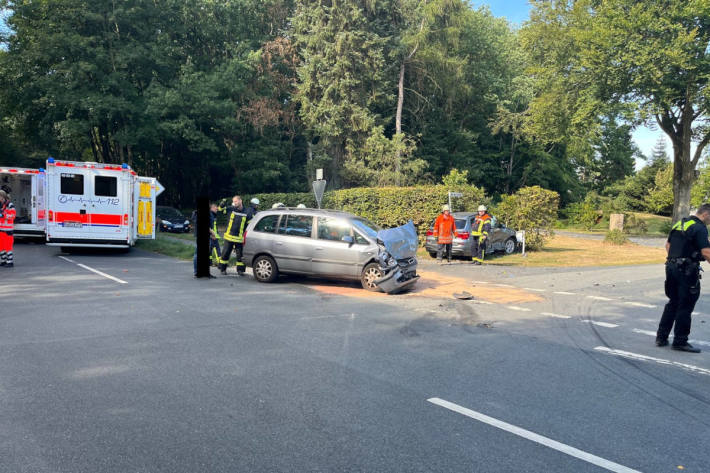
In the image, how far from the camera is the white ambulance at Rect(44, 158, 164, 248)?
51.5 feet

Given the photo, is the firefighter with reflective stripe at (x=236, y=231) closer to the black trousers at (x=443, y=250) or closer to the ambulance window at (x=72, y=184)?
the ambulance window at (x=72, y=184)

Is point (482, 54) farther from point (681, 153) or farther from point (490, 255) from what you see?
point (490, 255)

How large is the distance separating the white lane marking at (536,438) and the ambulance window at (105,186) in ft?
49.2

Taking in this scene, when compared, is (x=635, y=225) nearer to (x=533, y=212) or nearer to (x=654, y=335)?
(x=533, y=212)

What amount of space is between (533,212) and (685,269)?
41.3ft

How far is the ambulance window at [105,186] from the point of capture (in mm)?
16266

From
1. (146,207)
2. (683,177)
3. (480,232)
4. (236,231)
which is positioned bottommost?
(236,231)

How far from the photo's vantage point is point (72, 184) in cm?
1600

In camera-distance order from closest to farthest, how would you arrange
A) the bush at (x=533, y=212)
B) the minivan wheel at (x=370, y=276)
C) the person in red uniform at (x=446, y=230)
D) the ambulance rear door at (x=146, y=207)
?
the minivan wheel at (x=370, y=276)
the person in red uniform at (x=446, y=230)
the bush at (x=533, y=212)
the ambulance rear door at (x=146, y=207)

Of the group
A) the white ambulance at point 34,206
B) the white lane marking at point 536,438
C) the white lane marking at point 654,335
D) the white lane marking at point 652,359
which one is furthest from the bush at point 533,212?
the white ambulance at point 34,206

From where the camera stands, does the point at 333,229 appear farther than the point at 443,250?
No

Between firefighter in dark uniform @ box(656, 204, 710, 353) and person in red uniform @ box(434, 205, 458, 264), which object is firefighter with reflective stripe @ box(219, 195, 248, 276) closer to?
person in red uniform @ box(434, 205, 458, 264)

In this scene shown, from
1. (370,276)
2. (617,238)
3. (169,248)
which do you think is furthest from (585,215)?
(370,276)

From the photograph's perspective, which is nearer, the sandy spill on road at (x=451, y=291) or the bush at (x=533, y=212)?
the sandy spill on road at (x=451, y=291)
